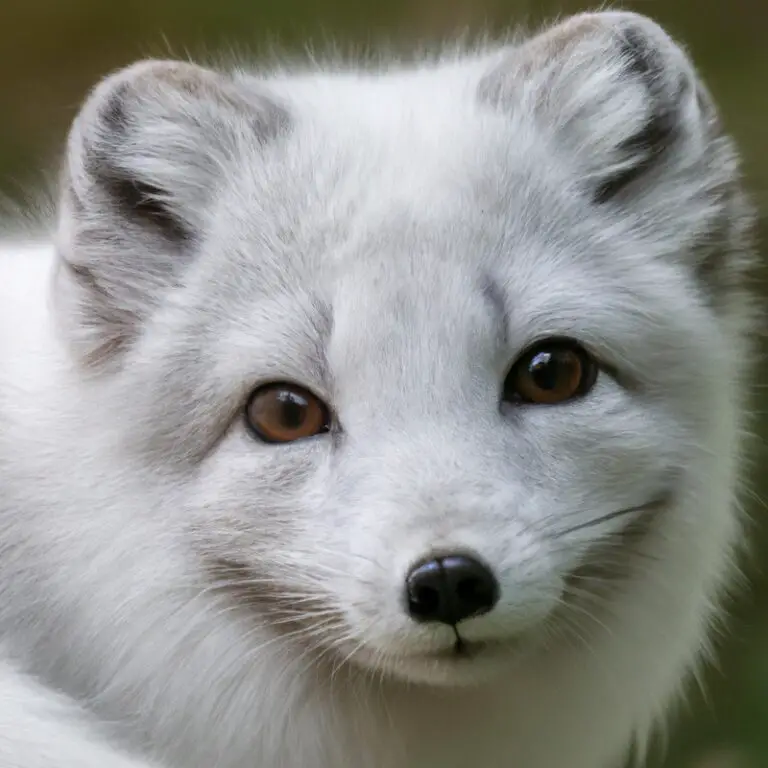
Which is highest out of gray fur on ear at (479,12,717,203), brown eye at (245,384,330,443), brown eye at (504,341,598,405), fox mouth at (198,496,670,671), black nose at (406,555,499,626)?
gray fur on ear at (479,12,717,203)

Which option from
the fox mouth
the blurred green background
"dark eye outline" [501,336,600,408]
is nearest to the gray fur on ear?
"dark eye outline" [501,336,600,408]

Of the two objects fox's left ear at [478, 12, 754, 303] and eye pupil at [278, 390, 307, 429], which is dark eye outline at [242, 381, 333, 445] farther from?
fox's left ear at [478, 12, 754, 303]

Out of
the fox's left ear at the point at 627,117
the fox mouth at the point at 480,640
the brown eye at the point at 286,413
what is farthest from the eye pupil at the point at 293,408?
the fox's left ear at the point at 627,117

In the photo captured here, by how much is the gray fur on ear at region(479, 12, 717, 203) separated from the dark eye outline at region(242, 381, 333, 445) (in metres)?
0.31

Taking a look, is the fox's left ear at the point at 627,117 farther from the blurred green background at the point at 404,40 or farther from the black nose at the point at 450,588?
the blurred green background at the point at 404,40

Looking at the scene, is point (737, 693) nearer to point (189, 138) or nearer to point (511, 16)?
point (511, 16)

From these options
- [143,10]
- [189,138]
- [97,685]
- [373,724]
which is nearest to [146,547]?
[97,685]

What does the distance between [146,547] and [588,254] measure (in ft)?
1.45

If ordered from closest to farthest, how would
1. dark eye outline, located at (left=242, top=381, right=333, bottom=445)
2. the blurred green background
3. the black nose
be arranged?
the black nose
dark eye outline, located at (left=242, top=381, right=333, bottom=445)
the blurred green background

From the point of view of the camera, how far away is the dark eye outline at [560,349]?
0.98 m

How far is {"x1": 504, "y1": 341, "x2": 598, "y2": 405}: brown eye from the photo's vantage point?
3.22 ft

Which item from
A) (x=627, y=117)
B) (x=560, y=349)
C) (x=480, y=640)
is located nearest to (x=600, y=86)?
(x=627, y=117)

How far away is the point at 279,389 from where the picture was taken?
977mm

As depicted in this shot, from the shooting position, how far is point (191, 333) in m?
1.02
